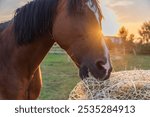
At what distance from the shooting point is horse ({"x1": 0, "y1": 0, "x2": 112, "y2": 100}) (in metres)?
0.69

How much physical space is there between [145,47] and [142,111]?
208 millimetres

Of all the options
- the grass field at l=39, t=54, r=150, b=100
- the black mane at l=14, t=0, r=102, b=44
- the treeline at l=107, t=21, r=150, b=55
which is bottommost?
the grass field at l=39, t=54, r=150, b=100

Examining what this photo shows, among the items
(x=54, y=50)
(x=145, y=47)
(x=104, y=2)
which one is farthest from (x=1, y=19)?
(x=145, y=47)

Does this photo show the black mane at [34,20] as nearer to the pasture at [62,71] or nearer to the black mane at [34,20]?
the black mane at [34,20]

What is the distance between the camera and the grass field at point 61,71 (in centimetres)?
91

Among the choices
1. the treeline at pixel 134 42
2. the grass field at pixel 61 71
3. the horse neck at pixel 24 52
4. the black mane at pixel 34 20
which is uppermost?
the black mane at pixel 34 20

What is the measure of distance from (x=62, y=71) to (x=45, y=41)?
199mm

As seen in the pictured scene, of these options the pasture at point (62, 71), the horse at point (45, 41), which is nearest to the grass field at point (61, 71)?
the pasture at point (62, 71)

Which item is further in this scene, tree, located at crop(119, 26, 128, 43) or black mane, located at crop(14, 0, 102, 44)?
tree, located at crop(119, 26, 128, 43)

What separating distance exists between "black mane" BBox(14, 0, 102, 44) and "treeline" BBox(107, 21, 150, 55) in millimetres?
228

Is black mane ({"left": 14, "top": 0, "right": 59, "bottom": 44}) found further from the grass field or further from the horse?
the grass field

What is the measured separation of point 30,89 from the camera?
0.80m

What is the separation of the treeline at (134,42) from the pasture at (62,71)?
0.8 inches

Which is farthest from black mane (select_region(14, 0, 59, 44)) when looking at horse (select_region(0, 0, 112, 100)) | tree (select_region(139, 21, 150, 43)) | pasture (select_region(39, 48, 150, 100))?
tree (select_region(139, 21, 150, 43))
